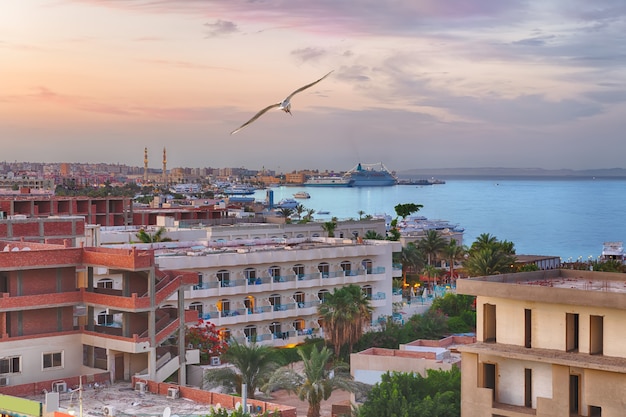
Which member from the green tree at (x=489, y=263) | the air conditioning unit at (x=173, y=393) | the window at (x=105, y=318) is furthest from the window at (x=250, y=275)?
the air conditioning unit at (x=173, y=393)

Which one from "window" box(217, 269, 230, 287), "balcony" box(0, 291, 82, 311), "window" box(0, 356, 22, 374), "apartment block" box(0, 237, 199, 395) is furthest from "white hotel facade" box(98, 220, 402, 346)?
"window" box(0, 356, 22, 374)

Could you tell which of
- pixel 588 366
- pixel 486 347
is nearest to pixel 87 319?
pixel 486 347

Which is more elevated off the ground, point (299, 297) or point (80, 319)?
point (80, 319)

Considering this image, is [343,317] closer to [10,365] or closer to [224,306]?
[224,306]

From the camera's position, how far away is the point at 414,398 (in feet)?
100

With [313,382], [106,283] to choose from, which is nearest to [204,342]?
[106,283]

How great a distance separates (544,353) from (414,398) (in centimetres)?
641

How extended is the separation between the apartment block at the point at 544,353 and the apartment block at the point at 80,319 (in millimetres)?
12268

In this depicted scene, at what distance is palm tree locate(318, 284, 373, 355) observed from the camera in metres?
48.5

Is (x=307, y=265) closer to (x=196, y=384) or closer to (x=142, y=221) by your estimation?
(x=196, y=384)

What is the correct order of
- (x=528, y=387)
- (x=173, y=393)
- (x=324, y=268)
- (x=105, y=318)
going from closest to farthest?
(x=528, y=387)
(x=173, y=393)
(x=105, y=318)
(x=324, y=268)

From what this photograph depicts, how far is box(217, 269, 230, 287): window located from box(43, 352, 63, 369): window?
55.6ft

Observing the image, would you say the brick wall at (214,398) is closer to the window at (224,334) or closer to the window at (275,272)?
the window at (224,334)

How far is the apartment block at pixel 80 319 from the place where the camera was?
33.7 metres
